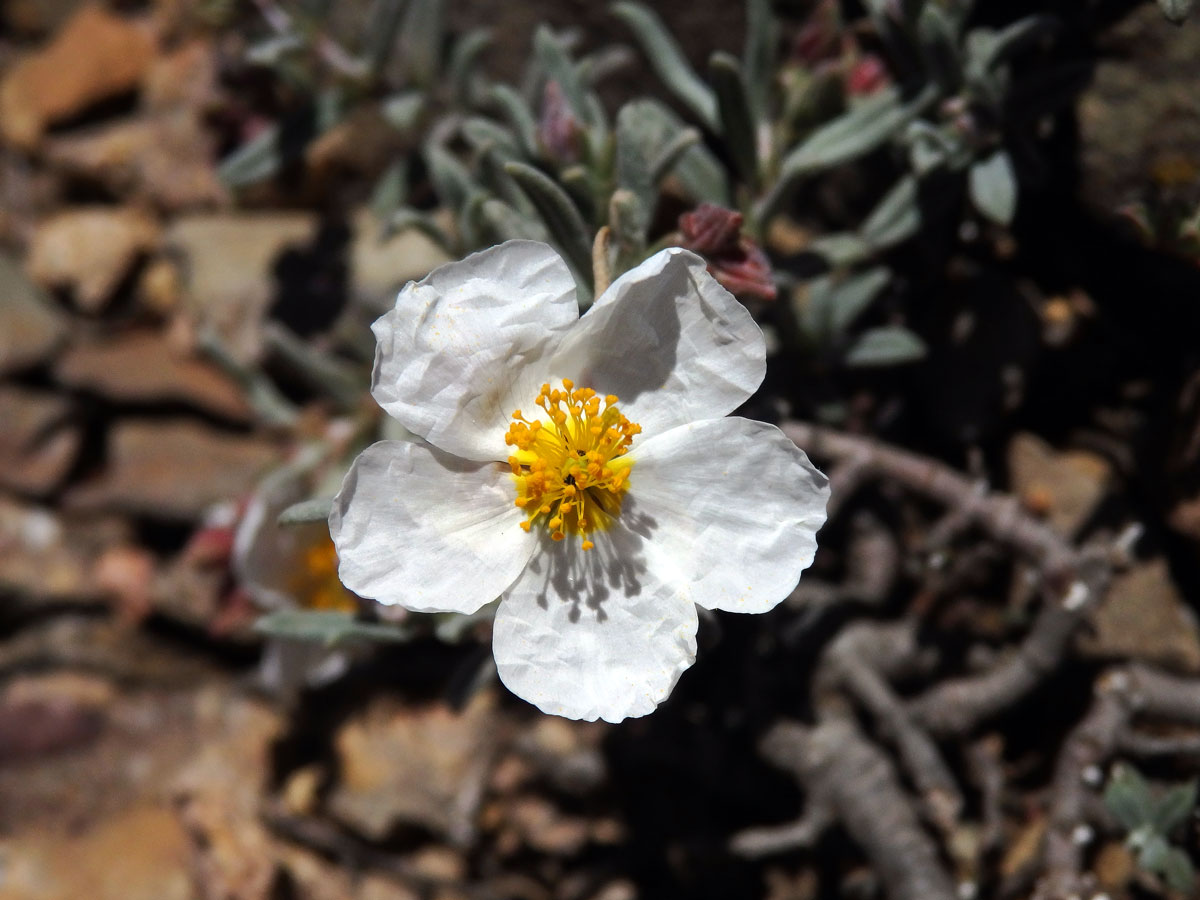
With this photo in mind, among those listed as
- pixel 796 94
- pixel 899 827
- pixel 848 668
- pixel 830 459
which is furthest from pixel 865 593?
pixel 796 94

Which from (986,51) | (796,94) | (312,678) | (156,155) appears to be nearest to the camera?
(986,51)

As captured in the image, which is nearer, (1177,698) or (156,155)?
(1177,698)

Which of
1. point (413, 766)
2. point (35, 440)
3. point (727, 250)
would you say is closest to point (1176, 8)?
point (727, 250)

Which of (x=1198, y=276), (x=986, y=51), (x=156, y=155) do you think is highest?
(x=986, y=51)

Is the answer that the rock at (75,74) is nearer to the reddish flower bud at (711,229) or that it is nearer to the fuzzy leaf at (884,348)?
the reddish flower bud at (711,229)

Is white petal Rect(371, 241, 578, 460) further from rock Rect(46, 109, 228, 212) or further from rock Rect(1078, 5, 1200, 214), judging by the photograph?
rock Rect(46, 109, 228, 212)

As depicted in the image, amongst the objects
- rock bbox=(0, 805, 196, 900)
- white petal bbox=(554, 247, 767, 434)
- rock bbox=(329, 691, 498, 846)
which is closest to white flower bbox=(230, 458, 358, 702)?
rock bbox=(329, 691, 498, 846)

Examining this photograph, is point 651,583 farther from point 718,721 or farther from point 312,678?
point 312,678
